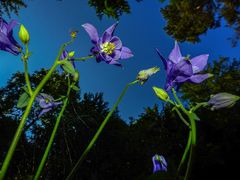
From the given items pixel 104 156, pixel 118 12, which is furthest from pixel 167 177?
pixel 118 12

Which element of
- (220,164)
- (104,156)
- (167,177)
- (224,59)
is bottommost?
(167,177)

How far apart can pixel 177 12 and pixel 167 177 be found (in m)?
15.5

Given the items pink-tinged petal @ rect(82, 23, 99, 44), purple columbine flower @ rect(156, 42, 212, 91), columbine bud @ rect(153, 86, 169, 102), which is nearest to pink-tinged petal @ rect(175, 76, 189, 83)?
purple columbine flower @ rect(156, 42, 212, 91)

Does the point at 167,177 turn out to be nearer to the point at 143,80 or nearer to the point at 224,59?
the point at 143,80

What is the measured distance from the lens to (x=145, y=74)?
4.88 ft

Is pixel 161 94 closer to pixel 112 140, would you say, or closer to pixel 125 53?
pixel 125 53

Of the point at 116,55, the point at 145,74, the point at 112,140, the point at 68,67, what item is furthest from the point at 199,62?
the point at 112,140

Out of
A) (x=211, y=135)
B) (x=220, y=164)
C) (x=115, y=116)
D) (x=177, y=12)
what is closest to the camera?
(x=115, y=116)

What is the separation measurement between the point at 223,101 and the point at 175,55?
321mm

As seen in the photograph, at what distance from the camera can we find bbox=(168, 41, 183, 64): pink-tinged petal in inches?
60.2

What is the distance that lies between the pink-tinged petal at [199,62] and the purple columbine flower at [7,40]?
0.65 meters

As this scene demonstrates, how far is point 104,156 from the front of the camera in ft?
27.6

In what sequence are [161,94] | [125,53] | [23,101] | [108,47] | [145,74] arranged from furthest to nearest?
1. [125,53]
2. [108,47]
3. [145,74]
4. [161,94]
5. [23,101]

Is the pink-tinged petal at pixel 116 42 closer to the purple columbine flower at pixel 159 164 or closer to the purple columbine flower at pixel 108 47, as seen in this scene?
the purple columbine flower at pixel 108 47
